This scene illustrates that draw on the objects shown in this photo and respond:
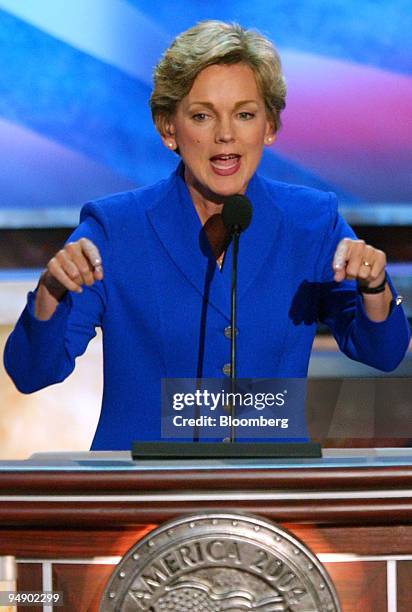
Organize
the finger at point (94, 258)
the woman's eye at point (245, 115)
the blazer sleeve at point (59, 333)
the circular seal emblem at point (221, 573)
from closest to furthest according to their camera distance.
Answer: the circular seal emblem at point (221, 573) < the finger at point (94, 258) < the blazer sleeve at point (59, 333) < the woman's eye at point (245, 115)

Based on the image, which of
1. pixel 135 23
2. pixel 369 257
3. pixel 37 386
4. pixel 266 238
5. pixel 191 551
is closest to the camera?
pixel 191 551

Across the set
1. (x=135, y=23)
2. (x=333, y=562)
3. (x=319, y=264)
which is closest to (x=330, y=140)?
(x=135, y=23)

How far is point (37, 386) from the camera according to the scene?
1611mm

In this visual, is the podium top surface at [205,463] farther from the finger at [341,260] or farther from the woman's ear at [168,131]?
the woman's ear at [168,131]

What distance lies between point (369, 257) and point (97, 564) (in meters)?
0.52

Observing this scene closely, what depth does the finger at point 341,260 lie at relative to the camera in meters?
1.37

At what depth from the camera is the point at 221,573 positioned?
1.10 m

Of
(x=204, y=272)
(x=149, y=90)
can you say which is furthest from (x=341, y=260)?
(x=149, y=90)

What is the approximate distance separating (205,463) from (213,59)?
738 millimetres

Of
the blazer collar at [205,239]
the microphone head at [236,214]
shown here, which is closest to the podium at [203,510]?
the microphone head at [236,214]

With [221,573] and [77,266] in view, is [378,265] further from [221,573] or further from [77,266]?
[221,573]

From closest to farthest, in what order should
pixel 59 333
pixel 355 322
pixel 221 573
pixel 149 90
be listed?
pixel 221 573, pixel 59 333, pixel 355 322, pixel 149 90

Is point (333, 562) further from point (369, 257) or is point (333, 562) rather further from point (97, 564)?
point (369, 257)

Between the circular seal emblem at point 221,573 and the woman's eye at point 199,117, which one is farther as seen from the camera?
the woman's eye at point 199,117
